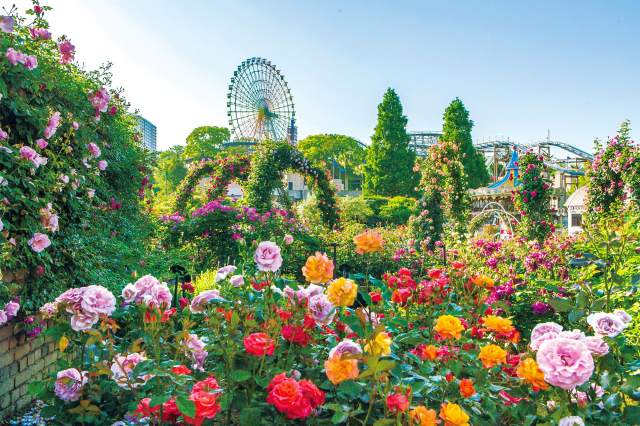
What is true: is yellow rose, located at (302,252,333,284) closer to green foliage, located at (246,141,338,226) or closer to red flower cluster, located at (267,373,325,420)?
red flower cluster, located at (267,373,325,420)

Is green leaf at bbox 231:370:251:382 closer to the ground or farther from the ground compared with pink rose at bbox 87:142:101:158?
closer to the ground

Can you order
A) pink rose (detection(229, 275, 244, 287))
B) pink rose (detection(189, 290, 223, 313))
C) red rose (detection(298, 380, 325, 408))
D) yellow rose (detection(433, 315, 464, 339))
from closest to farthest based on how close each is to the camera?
red rose (detection(298, 380, 325, 408)) → yellow rose (detection(433, 315, 464, 339)) → pink rose (detection(189, 290, 223, 313)) → pink rose (detection(229, 275, 244, 287))

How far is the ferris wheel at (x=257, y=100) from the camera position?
2884 centimetres

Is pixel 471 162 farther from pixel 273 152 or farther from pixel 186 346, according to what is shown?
pixel 186 346

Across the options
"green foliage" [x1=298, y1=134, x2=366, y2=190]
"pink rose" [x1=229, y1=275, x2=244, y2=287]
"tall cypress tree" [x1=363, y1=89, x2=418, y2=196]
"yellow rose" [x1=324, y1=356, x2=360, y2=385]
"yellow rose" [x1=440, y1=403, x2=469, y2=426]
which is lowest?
"yellow rose" [x1=440, y1=403, x2=469, y2=426]

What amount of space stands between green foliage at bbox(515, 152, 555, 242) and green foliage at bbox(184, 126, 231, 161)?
133 ft

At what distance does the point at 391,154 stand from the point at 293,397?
2816cm

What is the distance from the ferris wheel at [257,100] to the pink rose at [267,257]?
26969 mm

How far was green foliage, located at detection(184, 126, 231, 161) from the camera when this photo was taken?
4738 centimetres

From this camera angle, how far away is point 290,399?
52.9 inches

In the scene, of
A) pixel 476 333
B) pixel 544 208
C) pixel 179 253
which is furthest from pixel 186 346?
pixel 544 208

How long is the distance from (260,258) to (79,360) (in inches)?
27.7

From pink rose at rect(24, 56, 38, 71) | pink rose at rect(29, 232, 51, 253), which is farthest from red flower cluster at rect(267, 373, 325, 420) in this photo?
pink rose at rect(24, 56, 38, 71)

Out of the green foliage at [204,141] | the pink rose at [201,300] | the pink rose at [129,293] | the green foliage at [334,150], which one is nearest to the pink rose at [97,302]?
the pink rose at [129,293]
